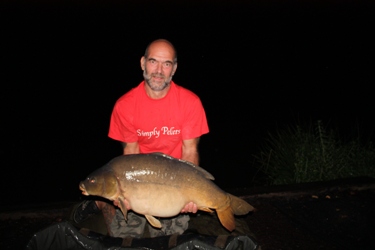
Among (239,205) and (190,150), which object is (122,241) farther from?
(190,150)

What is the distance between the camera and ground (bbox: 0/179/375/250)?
2678 mm

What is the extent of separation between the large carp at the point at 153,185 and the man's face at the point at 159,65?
0.71 metres

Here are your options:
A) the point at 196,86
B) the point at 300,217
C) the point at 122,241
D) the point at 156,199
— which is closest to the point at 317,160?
the point at 300,217

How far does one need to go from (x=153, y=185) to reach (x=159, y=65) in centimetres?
100

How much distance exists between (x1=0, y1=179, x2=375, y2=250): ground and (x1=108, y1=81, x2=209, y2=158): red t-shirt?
93 centimetres

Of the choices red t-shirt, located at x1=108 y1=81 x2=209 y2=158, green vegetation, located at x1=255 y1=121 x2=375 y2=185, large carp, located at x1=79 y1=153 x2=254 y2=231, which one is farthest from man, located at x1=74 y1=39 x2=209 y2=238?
green vegetation, located at x1=255 y1=121 x2=375 y2=185

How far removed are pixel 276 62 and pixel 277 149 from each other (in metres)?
15.3

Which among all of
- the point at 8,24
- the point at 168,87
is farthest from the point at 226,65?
the point at 8,24

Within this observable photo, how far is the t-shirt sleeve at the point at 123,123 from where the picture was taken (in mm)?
2719

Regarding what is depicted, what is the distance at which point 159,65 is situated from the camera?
261 cm

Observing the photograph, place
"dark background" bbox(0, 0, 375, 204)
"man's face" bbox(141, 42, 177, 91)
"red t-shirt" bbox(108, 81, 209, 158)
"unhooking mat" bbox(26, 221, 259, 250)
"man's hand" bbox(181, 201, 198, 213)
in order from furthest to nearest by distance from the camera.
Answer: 1. "dark background" bbox(0, 0, 375, 204)
2. "red t-shirt" bbox(108, 81, 209, 158)
3. "man's face" bbox(141, 42, 177, 91)
4. "man's hand" bbox(181, 201, 198, 213)
5. "unhooking mat" bbox(26, 221, 259, 250)

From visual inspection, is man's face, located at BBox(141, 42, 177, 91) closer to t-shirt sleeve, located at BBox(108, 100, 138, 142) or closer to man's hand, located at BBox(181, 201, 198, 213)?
t-shirt sleeve, located at BBox(108, 100, 138, 142)

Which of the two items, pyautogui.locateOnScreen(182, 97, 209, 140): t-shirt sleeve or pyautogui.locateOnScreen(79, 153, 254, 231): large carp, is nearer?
pyautogui.locateOnScreen(79, 153, 254, 231): large carp

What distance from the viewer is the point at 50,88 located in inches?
542
